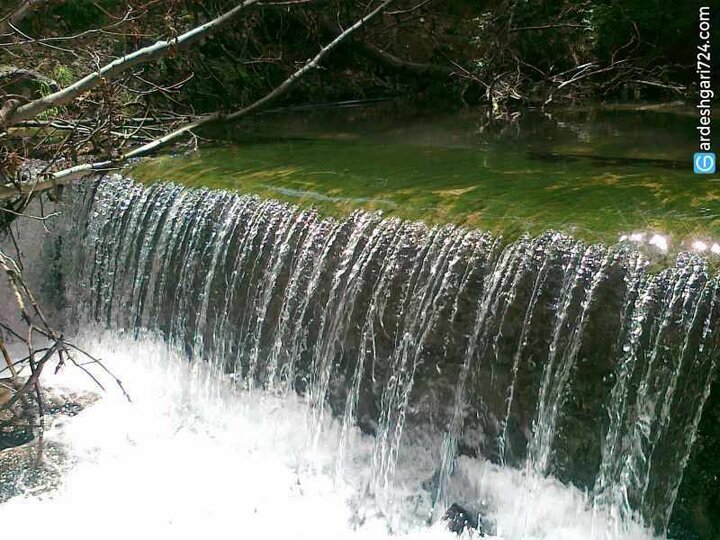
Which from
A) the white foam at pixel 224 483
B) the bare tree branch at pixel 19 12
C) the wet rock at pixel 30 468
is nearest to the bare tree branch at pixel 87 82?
the bare tree branch at pixel 19 12

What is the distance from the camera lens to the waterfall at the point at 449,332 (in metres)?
3.57

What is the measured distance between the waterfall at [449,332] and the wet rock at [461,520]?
111mm

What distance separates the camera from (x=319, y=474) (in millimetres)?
4789

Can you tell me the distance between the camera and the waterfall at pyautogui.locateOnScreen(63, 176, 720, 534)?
11.7 ft

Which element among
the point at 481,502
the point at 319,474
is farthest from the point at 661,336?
the point at 319,474

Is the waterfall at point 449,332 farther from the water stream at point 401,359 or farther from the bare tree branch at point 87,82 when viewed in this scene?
the bare tree branch at point 87,82

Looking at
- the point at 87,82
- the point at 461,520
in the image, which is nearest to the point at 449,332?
the point at 461,520

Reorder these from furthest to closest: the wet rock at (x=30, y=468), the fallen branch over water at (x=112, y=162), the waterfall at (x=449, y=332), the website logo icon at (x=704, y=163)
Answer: the fallen branch over water at (x=112, y=162), the website logo icon at (x=704, y=163), the wet rock at (x=30, y=468), the waterfall at (x=449, y=332)

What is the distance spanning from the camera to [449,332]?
4312 mm

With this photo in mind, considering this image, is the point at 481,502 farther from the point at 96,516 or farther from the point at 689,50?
the point at 689,50

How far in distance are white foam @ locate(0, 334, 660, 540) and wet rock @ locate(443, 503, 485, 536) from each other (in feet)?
0.14

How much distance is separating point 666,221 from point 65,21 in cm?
849

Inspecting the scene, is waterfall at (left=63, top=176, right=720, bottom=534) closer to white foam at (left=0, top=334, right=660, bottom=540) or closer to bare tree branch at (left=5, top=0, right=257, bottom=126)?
white foam at (left=0, top=334, right=660, bottom=540)

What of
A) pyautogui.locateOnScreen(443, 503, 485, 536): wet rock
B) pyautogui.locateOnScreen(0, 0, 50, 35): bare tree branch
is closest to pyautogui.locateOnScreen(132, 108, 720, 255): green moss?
pyautogui.locateOnScreen(443, 503, 485, 536): wet rock
